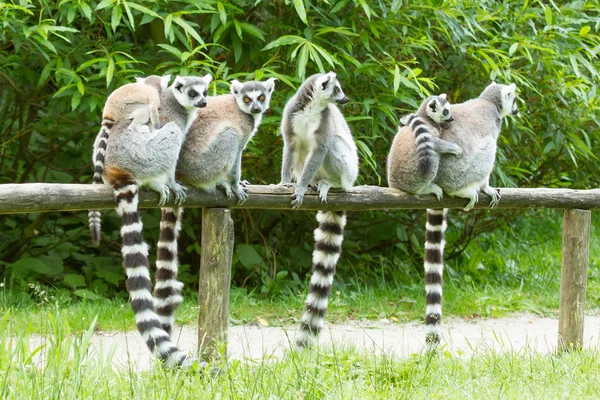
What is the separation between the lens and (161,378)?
3.77 meters

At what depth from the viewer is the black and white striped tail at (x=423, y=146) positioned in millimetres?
5242

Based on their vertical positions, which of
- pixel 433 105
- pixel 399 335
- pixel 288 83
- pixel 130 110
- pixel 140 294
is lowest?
pixel 399 335

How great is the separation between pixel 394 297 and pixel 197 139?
370 cm

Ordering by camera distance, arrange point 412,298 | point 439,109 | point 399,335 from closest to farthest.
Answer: point 439,109 < point 399,335 < point 412,298

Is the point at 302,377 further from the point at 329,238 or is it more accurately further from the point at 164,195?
the point at 329,238

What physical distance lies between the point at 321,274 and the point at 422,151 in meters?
1.11

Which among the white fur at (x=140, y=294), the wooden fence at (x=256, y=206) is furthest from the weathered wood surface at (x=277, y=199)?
the white fur at (x=140, y=294)

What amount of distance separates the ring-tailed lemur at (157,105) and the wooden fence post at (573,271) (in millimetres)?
2975

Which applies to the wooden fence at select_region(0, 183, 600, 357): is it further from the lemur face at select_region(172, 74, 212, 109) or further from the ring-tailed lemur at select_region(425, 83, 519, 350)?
the lemur face at select_region(172, 74, 212, 109)

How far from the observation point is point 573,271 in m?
5.71

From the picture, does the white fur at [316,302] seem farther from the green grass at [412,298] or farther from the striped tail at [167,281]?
the striped tail at [167,281]

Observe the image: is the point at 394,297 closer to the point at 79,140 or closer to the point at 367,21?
the point at 367,21

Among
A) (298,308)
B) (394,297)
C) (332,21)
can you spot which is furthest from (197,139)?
(394,297)

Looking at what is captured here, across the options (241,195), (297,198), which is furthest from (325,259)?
(241,195)
